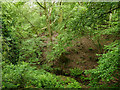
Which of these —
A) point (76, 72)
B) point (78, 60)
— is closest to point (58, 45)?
point (76, 72)

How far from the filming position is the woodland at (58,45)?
7.55ft

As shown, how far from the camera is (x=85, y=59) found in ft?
25.7

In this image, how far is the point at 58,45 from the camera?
4.16 m

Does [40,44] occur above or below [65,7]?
below

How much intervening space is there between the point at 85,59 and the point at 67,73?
2283 mm

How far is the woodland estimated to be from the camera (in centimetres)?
230

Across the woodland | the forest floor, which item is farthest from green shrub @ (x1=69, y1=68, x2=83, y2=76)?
the forest floor

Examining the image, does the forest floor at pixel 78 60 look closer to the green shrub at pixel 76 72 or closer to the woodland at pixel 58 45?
the woodland at pixel 58 45

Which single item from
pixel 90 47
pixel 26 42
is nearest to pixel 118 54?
pixel 26 42

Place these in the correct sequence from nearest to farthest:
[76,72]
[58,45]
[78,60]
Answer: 1. [58,45]
2. [76,72]
3. [78,60]

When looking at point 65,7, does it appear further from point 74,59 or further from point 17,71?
point 74,59

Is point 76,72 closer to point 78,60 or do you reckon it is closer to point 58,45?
point 78,60

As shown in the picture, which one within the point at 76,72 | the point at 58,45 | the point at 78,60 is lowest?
the point at 76,72

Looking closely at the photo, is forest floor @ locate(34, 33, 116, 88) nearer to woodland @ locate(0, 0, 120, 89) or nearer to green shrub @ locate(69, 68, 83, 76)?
woodland @ locate(0, 0, 120, 89)
